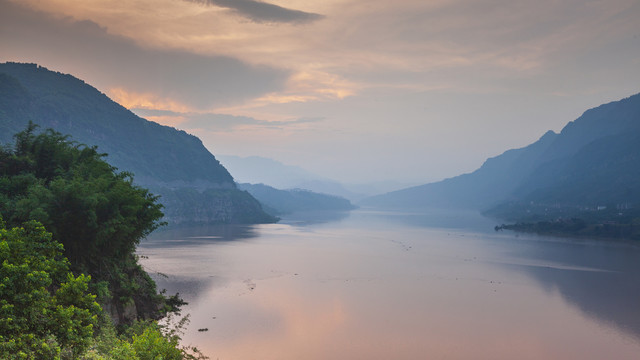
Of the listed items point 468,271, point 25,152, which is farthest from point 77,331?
point 468,271

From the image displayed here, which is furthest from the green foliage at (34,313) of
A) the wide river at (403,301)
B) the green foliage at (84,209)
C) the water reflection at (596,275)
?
the water reflection at (596,275)

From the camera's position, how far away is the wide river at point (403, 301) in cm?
4062

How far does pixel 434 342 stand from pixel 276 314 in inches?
697

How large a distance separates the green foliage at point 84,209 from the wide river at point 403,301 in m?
8.72

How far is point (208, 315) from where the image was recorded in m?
47.9

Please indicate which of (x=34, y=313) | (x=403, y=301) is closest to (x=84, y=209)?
(x=34, y=313)

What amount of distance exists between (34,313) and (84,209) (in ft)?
47.7

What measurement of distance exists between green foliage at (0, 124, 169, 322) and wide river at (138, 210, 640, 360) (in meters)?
8.72

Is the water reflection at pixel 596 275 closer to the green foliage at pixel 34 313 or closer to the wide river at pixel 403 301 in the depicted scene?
the wide river at pixel 403 301

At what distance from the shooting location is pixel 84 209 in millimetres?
30531

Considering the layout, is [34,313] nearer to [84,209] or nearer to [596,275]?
[84,209]

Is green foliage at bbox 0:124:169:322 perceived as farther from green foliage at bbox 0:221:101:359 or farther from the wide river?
green foliage at bbox 0:221:101:359

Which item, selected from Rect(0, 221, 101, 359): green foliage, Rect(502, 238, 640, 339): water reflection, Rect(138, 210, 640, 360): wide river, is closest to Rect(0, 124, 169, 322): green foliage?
Rect(138, 210, 640, 360): wide river

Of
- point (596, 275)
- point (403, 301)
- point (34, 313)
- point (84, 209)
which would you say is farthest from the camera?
point (596, 275)
